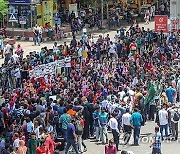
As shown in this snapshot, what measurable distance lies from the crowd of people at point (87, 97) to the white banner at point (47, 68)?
0.55ft

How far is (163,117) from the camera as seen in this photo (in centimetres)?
1911

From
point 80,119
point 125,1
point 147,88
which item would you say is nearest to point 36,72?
point 147,88

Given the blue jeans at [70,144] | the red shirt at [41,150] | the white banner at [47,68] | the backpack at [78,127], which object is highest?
the white banner at [47,68]

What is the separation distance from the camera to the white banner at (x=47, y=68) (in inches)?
967

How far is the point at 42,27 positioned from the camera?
3803 centimetres

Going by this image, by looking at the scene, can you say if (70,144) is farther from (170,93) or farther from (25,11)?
(25,11)

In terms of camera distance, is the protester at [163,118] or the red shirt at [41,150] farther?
the protester at [163,118]

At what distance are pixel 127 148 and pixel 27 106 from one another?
3592 mm

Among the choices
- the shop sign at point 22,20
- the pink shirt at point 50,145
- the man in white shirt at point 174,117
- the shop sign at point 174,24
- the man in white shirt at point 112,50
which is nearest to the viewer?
the pink shirt at point 50,145

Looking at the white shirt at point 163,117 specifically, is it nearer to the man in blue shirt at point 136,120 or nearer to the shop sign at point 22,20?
the man in blue shirt at point 136,120

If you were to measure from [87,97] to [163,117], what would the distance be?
2.92 meters

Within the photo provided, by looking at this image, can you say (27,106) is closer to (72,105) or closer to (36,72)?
(72,105)

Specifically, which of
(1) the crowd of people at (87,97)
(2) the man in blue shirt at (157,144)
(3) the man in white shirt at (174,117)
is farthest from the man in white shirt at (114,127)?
(3) the man in white shirt at (174,117)

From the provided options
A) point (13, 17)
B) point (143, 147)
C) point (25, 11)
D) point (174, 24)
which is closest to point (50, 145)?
point (143, 147)
